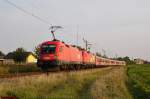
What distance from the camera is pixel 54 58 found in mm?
35500

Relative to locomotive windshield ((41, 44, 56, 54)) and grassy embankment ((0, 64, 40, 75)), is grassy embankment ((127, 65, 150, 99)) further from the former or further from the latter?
grassy embankment ((0, 64, 40, 75))

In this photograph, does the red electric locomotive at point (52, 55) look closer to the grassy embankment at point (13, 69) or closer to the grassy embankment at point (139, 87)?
the grassy embankment at point (13, 69)

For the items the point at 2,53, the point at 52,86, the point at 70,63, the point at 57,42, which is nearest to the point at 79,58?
the point at 70,63

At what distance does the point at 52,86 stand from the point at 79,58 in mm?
29758

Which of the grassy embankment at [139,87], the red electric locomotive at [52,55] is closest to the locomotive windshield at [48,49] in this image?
the red electric locomotive at [52,55]

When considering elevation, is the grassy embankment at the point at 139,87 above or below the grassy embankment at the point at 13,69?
below

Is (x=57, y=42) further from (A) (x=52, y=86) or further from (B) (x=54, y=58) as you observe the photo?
(A) (x=52, y=86)

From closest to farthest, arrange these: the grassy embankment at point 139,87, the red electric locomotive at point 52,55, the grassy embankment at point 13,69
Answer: the grassy embankment at point 139,87, the red electric locomotive at point 52,55, the grassy embankment at point 13,69

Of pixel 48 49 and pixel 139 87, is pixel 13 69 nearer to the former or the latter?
pixel 48 49

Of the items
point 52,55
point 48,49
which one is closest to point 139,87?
point 52,55

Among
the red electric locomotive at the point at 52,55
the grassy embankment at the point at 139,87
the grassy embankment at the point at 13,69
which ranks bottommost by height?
the grassy embankment at the point at 139,87

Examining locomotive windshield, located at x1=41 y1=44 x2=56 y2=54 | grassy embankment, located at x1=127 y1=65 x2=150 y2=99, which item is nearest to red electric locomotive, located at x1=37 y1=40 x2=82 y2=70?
locomotive windshield, located at x1=41 y1=44 x2=56 y2=54

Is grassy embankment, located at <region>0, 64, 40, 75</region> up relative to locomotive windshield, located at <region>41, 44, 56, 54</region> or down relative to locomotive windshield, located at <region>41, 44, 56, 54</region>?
down

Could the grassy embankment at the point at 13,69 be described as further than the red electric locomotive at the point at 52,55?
Yes
